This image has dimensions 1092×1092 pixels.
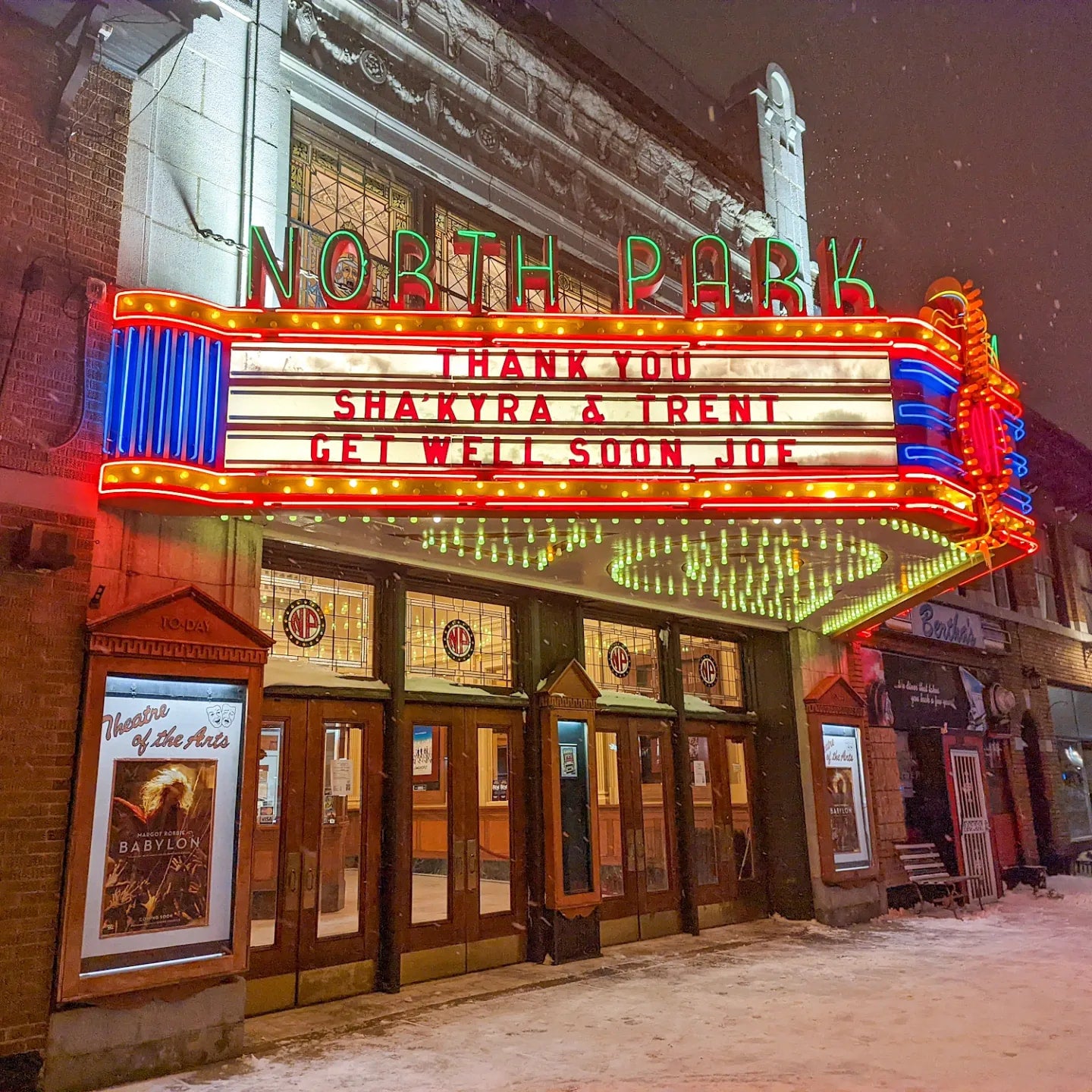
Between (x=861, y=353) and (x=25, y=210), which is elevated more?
(x=25, y=210)

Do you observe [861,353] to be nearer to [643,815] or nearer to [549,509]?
[549,509]

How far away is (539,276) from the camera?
8.73m

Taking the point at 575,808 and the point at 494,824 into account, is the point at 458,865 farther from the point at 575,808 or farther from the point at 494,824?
the point at 575,808

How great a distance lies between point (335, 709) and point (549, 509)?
10.3 ft

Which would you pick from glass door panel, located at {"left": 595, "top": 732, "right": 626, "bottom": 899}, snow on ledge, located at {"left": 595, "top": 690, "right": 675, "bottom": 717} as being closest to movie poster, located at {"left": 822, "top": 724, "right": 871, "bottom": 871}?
snow on ledge, located at {"left": 595, "top": 690, "right": 675, "bottom": 717}

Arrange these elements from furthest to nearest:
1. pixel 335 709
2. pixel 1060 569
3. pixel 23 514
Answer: pixel 1060 569, pixel 335 709, pixel 23 514

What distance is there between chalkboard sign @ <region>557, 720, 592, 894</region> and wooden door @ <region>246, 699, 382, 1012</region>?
7.38 feet

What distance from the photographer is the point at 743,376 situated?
842 cm

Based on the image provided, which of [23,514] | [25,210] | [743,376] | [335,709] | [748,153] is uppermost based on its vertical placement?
[748,153]

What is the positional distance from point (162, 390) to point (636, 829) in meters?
7.70

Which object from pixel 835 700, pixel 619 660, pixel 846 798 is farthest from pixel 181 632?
pixel 846 798

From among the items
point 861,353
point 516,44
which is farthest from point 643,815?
point 516,44

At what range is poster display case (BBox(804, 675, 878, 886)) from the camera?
43.2 feet

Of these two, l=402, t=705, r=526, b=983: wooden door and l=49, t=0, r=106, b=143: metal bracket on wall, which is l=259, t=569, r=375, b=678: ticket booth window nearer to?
l=402, t=705, r=526, b=983: wooden door
